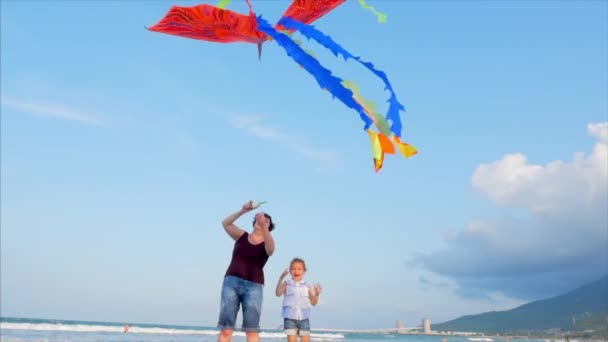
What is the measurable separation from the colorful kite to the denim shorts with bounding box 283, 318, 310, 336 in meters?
2.38

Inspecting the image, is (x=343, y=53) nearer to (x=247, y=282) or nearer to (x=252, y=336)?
(x=247, y=282)

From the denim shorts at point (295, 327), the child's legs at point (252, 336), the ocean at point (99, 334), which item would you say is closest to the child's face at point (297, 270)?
the denim shorts at point (295, 327)

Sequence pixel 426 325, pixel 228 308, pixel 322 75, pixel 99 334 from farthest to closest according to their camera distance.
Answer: pixel 426 325 < pixel 99 334 < pixel 322 75 < pixel 228 308

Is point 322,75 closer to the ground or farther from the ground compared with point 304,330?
farther from the ground

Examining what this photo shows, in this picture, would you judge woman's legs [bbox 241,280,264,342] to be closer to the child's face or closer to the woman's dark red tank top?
the woman's dark red tank top

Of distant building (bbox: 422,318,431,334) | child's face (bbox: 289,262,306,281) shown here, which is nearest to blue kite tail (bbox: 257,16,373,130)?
child's face (bbox: 289,262,306,281)

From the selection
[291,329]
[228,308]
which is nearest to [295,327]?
[291,329]

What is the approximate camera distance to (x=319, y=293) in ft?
24.0

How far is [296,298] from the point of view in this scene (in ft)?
24.1

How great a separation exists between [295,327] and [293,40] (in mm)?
3606

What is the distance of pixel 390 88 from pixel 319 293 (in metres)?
2.74

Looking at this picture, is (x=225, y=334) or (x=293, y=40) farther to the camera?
(x=293, y=40)

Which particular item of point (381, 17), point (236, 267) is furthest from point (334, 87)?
point (236, 267)

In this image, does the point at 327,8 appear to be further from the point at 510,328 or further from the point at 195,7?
the point at 510,328
